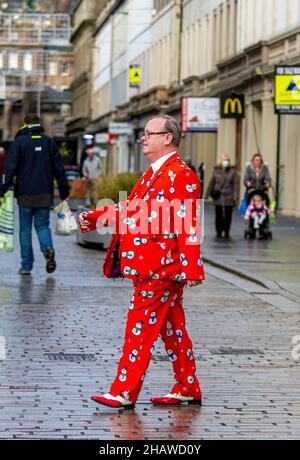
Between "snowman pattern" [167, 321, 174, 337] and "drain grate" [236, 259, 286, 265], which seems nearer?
"snowman pattern" [167, 321, 174, 337]

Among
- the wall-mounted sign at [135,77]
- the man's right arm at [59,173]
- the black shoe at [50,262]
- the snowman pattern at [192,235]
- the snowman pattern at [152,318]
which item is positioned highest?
the wall-mounted sign at [135,77]

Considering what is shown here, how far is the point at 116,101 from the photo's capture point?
96.4 m

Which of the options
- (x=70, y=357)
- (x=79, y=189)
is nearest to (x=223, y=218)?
(x=79, y=189)

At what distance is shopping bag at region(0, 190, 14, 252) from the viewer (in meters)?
19.2

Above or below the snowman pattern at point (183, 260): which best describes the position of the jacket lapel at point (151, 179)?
above

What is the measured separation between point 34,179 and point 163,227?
31.6 ft

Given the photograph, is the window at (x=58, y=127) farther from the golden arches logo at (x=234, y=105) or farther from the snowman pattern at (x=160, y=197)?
the snowman pattern at (x=160, y=197)

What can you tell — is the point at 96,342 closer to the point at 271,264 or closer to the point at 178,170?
the point at 178,170

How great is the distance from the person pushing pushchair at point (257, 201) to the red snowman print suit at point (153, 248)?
20.1 meters

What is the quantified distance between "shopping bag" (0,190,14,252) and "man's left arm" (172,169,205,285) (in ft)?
35.7

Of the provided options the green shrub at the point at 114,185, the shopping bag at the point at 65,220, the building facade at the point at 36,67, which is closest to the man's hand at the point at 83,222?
the shopping bag at the point at 65,220

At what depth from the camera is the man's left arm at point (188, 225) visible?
27.5 feet

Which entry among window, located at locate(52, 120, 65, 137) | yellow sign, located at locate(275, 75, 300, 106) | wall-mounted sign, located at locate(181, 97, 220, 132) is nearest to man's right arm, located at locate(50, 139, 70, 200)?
yellow sign, located at locate(275, 75, 300, 106)

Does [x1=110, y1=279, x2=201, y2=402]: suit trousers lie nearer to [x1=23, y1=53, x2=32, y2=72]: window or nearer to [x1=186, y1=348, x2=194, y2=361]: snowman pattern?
[x1=186, y1=348, x2=194, y2=361]: snowman pattern
